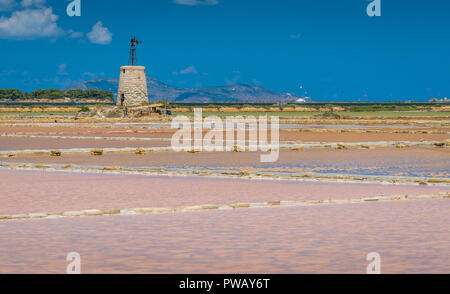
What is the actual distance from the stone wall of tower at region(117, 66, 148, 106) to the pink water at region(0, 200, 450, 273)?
173 feet

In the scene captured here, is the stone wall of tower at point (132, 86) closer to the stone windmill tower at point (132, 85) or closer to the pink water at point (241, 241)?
the stone windmill tower at point (132, 85)

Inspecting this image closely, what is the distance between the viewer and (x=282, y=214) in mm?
9648

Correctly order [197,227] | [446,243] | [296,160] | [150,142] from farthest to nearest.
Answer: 1. [150,142]
2. [296,160]
3. [197,227]
4. [446,243]

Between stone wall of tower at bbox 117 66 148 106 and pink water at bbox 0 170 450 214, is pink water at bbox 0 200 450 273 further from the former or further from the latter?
stone wall of tower at bbox 117 66 148 106

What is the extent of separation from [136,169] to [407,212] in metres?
7.72

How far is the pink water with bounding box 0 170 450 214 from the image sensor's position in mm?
10695

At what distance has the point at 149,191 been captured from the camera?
12250 millimetres

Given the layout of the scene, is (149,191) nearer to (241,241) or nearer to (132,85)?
(241,241)

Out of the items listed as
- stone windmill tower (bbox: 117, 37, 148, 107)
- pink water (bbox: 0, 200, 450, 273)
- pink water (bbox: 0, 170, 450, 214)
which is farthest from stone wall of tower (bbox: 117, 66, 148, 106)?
pink water (bbox: 0, 200, 450, 273)

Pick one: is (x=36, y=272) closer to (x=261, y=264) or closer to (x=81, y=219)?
(x=261, y=264)

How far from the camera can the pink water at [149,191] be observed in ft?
35.1

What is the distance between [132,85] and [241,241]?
182 feet

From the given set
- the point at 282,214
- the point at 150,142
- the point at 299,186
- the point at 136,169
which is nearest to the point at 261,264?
the point at 282,214

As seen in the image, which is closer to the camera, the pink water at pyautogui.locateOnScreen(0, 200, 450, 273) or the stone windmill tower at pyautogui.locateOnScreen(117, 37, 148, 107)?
the pink water at pyautogui.locateOnScreen(0, 200, 450, 273)
